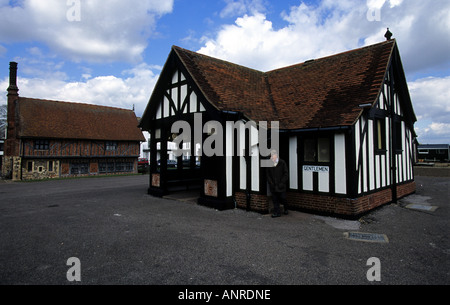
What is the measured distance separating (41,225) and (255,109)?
7554 mm

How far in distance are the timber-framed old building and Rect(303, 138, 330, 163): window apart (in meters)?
0.03

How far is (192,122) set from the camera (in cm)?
1051

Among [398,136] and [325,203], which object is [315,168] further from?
[398,136]

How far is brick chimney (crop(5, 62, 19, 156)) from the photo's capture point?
24469 millimetres

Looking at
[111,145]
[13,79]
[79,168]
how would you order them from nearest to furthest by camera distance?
[13,79], [79,168], [111,145]

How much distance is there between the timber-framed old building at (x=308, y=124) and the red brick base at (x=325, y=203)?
30 mm

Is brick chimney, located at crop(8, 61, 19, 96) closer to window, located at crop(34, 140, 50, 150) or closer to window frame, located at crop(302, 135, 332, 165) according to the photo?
window, located at crop(34, 140, 50, 150)

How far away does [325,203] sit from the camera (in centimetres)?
797

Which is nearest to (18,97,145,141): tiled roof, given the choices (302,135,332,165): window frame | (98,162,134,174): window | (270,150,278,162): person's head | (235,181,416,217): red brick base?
(98,162,134,174): window

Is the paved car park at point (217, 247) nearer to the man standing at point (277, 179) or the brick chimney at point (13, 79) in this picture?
the man standing at point (277, 179)

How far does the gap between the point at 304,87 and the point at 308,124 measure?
3.24 meters

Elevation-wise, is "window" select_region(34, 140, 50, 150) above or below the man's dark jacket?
above

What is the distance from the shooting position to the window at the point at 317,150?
323 inches

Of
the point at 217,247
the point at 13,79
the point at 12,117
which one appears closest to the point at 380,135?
the point at 217,247
